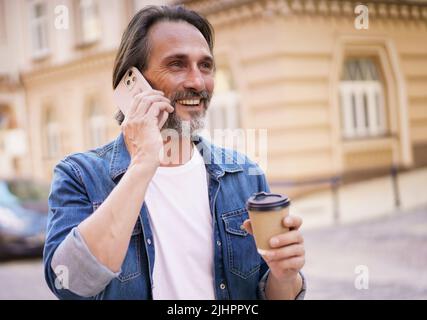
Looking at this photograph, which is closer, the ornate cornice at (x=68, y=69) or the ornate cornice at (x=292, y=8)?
the ornate cornice at (x=292, y=8)

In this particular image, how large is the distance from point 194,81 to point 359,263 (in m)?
3.52

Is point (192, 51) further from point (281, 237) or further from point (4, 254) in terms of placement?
point (4, 254)

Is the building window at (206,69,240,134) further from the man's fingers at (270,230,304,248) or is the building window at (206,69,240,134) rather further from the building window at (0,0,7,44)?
the man's fingers at (270,230,304,248)

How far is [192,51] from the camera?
1172mm

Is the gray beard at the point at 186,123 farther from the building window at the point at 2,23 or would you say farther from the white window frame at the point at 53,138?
the white window frame at the point at 53,138

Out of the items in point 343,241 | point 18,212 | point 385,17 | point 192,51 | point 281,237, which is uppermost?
point 385,17

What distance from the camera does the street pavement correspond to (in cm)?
368

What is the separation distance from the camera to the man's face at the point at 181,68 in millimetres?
1175

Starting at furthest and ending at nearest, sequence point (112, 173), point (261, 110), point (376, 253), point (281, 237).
A: point (261, 110) → point (376, 253) → point (112, 173) → point (281, 237)

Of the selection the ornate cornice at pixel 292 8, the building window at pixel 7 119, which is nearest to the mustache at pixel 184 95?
the ornate cornice at pixel 292 8

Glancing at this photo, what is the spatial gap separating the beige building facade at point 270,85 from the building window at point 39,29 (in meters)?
0.02

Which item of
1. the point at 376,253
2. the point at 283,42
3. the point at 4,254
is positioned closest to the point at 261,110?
the point at 283,42

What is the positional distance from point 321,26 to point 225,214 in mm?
5317

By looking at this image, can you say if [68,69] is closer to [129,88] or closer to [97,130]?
[97,130]
